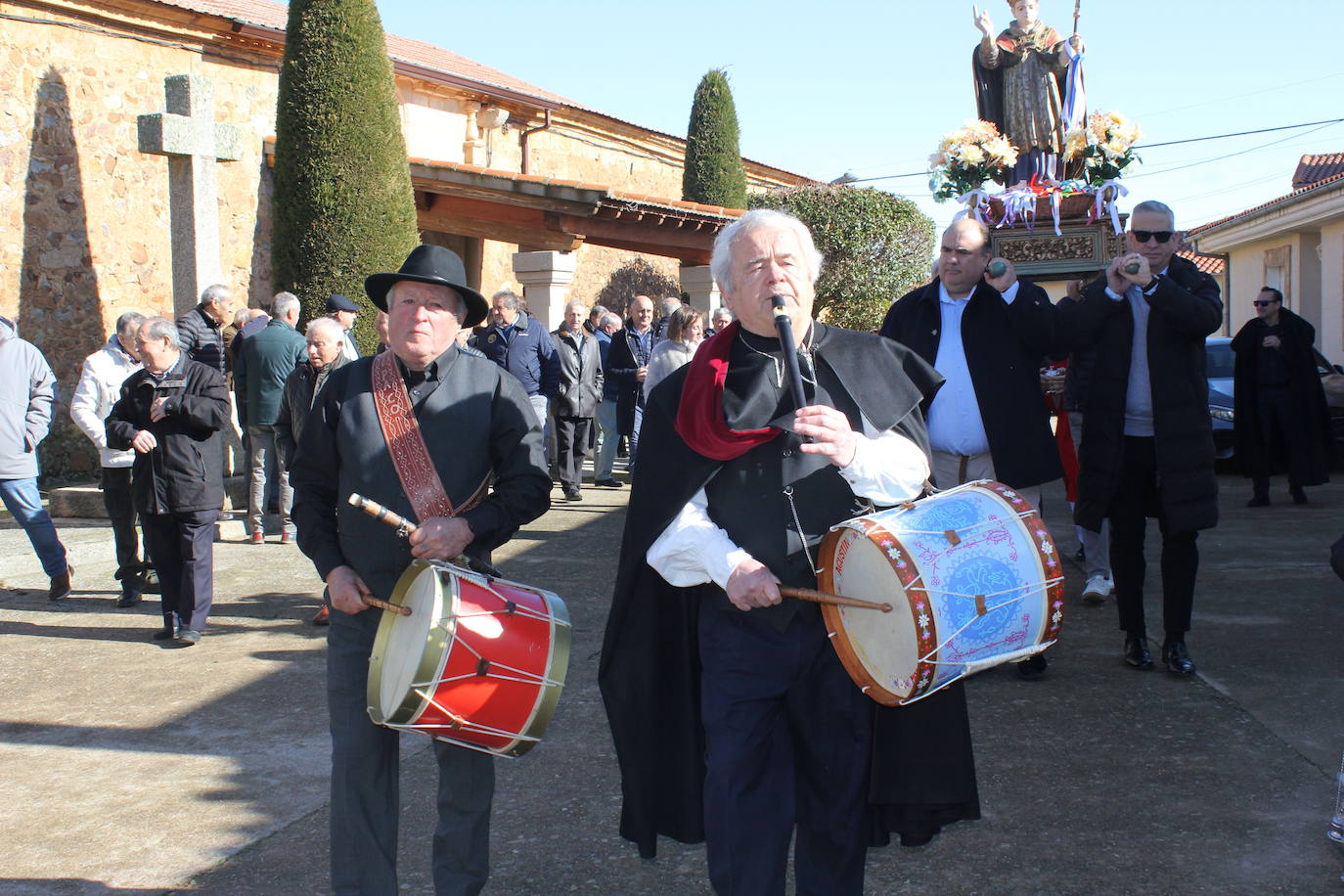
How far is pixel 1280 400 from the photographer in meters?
11.0

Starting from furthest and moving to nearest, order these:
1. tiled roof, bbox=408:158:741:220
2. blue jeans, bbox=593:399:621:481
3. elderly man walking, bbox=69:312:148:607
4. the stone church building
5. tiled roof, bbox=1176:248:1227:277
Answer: tiled roof, bbox=1176:248:1227:277
tiled roof, bbox=408:158:741:220
the stone church building
blue jeans, bbox=593:399:621:481
elderly man walking, bbox=69:312:148:607

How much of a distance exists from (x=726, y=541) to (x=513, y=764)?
2.20 metres

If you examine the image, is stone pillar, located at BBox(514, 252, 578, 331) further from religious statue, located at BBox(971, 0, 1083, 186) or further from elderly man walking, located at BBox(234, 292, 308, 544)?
religious statue, located at BBox(971, 0, 1083, 186)

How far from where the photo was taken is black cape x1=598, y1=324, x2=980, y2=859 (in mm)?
2982

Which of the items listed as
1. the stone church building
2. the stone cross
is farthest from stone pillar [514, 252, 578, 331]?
the stone cross

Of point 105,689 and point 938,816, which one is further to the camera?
point 105,689

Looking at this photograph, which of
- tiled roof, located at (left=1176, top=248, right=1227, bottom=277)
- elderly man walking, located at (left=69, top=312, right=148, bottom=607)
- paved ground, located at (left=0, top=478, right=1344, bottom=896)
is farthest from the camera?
tiled roof, located at (left=1176, top=248, right=1227, bottom=277)

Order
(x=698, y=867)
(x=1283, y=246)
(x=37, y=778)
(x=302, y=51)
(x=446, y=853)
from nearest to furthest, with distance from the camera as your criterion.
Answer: (x=446, y=853) → (x=698, y=867) → (x=37, y=778) → (x=302, y=51) → (x=1283, y=246)

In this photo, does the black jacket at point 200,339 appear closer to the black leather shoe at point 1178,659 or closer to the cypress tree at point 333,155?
the cypress tree at point 333,155

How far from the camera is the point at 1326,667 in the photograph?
18.5ft

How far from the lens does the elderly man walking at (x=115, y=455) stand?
25.1 feet

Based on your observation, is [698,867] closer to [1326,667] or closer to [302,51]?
[1326,667]

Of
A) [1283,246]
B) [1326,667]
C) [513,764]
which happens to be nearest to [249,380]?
[513,764]

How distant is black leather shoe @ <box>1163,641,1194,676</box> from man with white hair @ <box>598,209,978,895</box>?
2.86 metres
